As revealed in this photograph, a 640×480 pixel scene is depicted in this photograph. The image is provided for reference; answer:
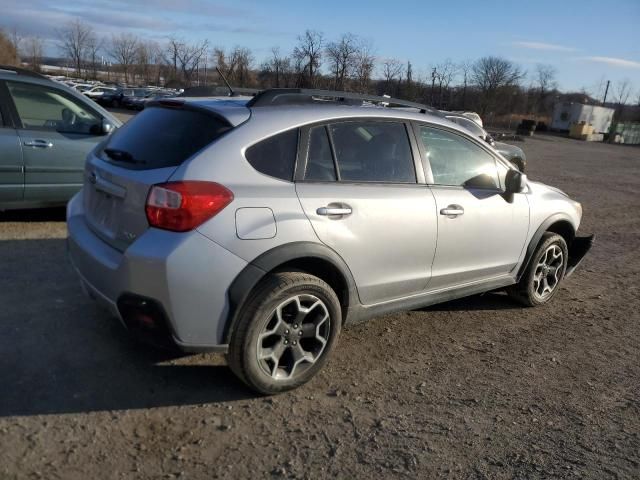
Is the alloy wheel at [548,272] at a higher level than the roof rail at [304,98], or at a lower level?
lower

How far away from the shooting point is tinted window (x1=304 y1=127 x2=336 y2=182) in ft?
10.9

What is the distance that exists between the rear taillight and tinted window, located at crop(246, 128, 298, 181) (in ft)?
Answer: 1.15

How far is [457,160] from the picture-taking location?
4207 mm

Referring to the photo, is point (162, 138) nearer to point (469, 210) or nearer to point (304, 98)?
point (304, 98)

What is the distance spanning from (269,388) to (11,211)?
5118mm

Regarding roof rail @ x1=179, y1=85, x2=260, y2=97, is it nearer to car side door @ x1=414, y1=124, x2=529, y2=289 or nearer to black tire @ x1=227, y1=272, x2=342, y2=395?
car side door @ x1=414, y1=124, x2=529, y2=289

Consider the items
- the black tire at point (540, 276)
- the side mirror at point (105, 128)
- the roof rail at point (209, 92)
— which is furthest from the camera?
the side mirror at point (105, 128)

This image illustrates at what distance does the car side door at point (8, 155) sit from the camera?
563 cm

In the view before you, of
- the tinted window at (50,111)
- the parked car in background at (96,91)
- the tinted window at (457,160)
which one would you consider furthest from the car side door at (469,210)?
the parked car in background at (96,91)

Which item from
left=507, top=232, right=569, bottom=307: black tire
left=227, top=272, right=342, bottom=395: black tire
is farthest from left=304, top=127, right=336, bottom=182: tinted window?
left=507, top=232, right=569, bottom=307: black tire

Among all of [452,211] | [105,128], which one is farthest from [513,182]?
[105,128]

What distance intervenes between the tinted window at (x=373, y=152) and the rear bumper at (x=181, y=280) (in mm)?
1043

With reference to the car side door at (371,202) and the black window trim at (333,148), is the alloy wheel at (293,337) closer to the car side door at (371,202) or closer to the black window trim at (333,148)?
the car side door at (371,202)

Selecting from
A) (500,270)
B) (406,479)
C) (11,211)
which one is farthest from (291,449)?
(11,211)
